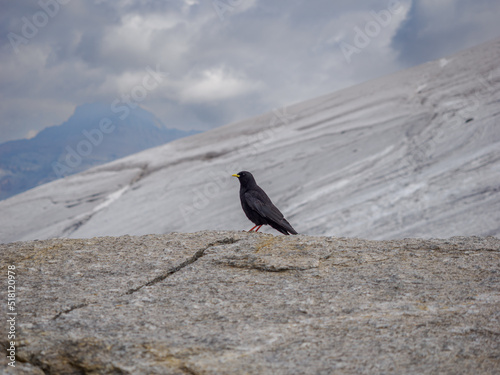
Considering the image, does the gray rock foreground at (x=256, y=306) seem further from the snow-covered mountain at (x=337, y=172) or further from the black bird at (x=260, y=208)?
the snow-covered mountain at (x=337, y=172)

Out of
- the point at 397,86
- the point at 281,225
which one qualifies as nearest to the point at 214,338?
the point at 281,225

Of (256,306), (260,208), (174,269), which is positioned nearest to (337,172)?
(260,208)

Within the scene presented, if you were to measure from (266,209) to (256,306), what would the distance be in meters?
2.82

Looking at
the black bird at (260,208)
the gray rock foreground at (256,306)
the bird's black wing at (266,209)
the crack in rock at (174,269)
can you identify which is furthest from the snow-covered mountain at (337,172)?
the crack in rock at (174,269)

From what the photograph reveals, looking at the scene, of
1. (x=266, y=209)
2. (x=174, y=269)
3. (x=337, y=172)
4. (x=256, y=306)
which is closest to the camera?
(x=256, y=306)

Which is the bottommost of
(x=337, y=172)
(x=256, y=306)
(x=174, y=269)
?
(x=256, y=306)

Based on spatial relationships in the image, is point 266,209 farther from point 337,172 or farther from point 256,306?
point 337,172

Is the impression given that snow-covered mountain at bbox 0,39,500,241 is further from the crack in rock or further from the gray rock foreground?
the crack in rock

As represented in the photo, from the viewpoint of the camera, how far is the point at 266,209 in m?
6.48

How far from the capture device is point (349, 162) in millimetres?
15312

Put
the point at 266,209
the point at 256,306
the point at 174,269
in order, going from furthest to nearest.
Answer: the point at 266,209 < the point at 174,269 < the point at 256,306

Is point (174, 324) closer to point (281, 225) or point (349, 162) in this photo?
point (281, 225)

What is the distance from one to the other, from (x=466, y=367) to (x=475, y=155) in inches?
479

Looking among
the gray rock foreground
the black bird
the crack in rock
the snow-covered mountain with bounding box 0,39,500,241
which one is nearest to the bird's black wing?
the black bird
